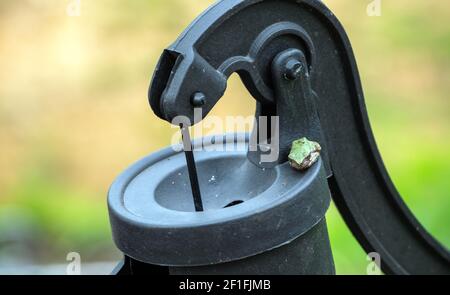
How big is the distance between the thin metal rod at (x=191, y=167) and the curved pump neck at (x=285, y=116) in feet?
0.50

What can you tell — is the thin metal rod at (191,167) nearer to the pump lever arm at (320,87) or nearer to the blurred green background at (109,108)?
the pump lever arm at (320,87)

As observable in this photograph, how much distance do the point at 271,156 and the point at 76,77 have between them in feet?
7.22

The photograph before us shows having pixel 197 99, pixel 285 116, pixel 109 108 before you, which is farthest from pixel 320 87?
pixel 109 108

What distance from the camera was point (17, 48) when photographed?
3453 millimetres

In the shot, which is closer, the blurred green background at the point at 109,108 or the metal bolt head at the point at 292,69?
the metal bolt head at the point at 292,69

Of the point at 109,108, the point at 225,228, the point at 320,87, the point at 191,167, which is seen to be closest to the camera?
the point at 225,228

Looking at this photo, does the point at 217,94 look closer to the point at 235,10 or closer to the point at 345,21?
the point at 235,10

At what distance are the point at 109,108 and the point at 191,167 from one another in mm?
2089

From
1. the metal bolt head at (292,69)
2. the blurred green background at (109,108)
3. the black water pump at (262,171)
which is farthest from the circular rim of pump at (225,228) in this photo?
the blurred green background at (109,108)

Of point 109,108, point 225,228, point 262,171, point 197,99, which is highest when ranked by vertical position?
point 109,108

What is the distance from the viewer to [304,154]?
129 cm

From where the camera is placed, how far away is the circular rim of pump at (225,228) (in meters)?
A: 1.17

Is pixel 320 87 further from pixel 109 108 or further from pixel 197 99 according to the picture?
pixel 109 108
